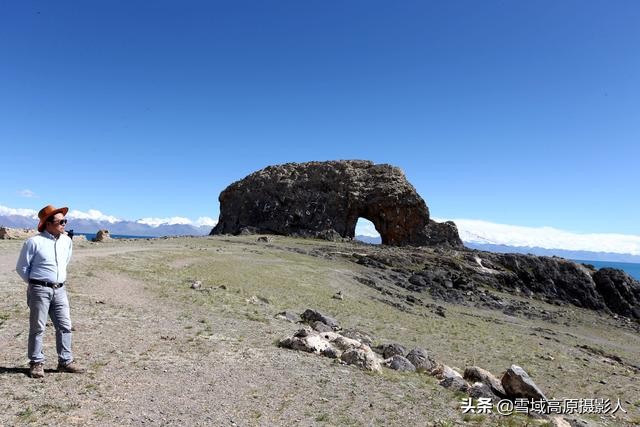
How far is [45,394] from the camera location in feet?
25.8

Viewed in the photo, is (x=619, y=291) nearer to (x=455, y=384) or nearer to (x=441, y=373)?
(x=441, y=373)

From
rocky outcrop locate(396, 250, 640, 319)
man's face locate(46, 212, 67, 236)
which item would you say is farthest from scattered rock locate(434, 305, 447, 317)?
man's face locate(46, 212, 67, 236)

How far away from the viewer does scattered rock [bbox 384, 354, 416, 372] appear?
1266cm

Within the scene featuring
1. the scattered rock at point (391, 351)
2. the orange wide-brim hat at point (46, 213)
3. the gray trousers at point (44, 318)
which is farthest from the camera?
the scattered rock at point (391, 351)

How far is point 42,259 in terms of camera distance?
8523 millimetres

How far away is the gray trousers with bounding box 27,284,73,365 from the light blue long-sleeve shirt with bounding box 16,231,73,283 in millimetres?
225

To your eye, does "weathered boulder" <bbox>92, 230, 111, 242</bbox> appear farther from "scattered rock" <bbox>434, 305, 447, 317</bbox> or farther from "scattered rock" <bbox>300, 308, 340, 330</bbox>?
"scattered rock" <bbox>434, 305, 447, 317</bbox>

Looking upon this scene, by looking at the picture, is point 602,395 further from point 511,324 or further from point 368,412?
point 511,324

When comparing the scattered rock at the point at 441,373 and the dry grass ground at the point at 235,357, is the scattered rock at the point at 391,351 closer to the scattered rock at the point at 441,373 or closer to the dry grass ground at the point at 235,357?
the scattered rock at the point at 441,373

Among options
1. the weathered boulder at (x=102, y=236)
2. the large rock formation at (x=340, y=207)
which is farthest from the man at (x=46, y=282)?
the large rock formation at (x=340, y=207)

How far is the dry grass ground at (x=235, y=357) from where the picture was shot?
8.15m

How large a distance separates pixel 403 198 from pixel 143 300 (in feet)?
210

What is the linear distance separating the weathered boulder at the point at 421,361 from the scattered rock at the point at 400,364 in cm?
26

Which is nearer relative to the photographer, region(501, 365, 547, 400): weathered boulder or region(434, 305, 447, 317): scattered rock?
region(501, 365, 547, 400): weathered boulder
